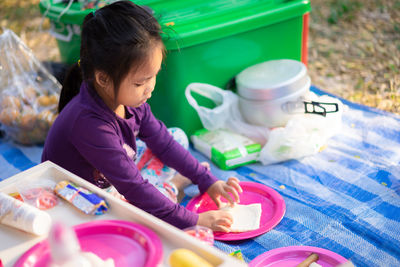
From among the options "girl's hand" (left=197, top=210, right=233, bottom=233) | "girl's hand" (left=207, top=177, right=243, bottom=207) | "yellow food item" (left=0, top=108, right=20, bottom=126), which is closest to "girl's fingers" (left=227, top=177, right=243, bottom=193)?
"girl's hand" (left=207, top=177, right=243, bottom=207)

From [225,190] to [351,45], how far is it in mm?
1695

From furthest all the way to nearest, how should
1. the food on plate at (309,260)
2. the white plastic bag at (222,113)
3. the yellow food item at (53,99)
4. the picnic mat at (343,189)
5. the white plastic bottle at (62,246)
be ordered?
the yellow food item at (53,99) < the white plastic bag at (222,113) < the picnic mat at (343,189) < the food on plate at (309,260) < the white plastic bottle at (62,246)

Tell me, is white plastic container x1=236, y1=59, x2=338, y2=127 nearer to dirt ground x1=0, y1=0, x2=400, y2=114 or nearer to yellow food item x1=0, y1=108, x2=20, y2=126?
dirt ground x1=0, y1=0, x2=400, y2=114

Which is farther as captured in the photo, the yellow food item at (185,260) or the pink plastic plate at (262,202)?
the pink plastic plate at (262,202)

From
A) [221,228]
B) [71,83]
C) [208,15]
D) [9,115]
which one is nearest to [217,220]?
[221,228]

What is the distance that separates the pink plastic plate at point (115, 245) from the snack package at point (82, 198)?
35 millimetres

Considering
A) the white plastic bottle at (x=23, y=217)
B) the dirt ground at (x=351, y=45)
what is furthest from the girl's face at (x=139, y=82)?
the dirt ground at (x=351, y=45)

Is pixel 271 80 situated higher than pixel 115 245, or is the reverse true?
pixel 115 245

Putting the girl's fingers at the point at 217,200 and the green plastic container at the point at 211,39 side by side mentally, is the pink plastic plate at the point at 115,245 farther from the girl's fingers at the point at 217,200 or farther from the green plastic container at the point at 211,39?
the green plastic container at the point at 211,39

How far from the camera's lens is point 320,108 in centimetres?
159

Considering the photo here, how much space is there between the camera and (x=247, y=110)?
1.66 metres

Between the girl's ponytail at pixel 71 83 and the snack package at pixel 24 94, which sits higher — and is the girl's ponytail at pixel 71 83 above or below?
above

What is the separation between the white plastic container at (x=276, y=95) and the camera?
156 centimetres

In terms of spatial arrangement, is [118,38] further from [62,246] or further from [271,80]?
[271,80]
